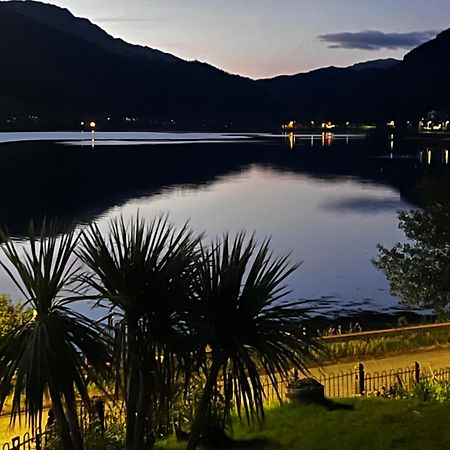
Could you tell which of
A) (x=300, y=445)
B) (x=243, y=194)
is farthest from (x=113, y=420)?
(x=243, y=194)

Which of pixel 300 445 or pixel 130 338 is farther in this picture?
pixel 300 445

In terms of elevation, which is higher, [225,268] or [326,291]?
[225,268]

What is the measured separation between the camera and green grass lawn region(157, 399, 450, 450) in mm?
9570

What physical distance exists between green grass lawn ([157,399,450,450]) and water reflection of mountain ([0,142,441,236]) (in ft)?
149

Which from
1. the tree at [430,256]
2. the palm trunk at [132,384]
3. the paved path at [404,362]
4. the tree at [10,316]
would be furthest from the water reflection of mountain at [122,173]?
the palm trunk at [132,384]

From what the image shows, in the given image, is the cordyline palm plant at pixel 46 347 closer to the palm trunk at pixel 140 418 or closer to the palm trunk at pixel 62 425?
the palm trunk at pixel 62 425

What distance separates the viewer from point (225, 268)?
752cm

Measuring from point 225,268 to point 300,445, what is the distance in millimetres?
3300

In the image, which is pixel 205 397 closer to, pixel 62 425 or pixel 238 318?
pixel 238 318

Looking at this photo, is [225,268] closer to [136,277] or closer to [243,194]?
[136,277]

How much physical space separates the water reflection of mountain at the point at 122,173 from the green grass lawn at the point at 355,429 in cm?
4550

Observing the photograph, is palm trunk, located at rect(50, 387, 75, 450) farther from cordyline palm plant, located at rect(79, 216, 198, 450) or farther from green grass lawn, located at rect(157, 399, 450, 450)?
green grass lawn, located at rect(157, 399, 450, 450)

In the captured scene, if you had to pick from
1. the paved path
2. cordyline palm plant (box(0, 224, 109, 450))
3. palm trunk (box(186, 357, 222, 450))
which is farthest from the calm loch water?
cordyline palm plant (box(0, 224, 109, 450))

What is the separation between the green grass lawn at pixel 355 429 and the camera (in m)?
9.57
